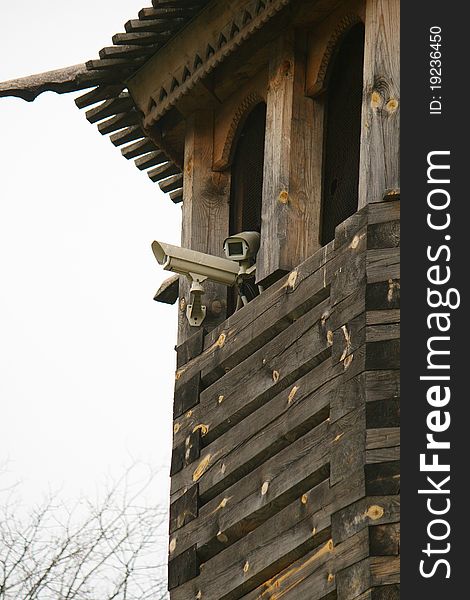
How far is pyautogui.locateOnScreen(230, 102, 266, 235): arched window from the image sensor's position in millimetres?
12312

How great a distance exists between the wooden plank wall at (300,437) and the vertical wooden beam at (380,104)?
0.77 ft

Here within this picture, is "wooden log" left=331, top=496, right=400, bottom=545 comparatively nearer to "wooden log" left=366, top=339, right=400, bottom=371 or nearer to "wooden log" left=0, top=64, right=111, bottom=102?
"wooden log" left=366, top=339, right=400, bottom=371

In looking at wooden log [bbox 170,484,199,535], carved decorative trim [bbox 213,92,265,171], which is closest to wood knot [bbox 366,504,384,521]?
wooden log [bbox 170,484,199,535]

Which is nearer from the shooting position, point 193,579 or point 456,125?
point 456,125

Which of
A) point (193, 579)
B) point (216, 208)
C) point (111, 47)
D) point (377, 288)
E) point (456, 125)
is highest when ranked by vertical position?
point (111, 47)

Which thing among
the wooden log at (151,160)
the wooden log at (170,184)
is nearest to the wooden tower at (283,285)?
the wooden log at (151,160)

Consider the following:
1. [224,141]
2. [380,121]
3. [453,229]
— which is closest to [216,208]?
[224,141]

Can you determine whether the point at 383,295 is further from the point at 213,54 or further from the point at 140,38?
the point at 140,38

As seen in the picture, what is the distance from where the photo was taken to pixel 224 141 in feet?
41.3

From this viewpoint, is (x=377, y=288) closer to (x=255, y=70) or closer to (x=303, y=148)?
(x=303, y=148)

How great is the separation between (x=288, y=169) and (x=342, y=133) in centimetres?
39

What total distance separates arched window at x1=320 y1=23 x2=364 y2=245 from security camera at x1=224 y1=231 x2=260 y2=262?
0.44 m

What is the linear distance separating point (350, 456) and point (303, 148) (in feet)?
7.80

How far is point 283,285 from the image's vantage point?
36.3 ft
